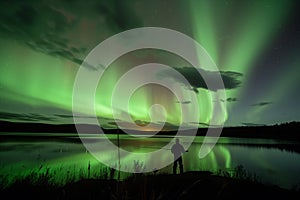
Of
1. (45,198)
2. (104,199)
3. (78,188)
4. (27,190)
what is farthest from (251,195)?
(27,190)

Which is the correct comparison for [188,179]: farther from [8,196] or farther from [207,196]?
[8,196]

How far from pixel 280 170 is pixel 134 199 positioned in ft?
92.6

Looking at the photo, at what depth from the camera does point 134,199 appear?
6.98 m

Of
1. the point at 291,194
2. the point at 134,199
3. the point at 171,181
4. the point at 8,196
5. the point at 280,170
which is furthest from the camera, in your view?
the point at 280,170

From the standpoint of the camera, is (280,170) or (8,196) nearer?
(8,196)

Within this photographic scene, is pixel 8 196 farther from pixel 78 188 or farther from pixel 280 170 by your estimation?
pixel 280 170

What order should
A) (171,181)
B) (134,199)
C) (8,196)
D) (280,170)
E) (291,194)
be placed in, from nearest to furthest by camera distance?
(134,199)
(8,196)
(291,194)
(171,181)
(280,170)

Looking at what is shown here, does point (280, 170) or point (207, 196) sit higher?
point (207, 196)

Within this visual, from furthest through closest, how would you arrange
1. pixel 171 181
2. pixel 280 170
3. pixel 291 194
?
pixel 280 170 → pixel 171 181 → pixel 291 194

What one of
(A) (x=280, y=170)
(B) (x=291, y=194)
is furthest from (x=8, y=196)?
(A) (x=280, y=170)

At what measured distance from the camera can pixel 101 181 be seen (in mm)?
9484

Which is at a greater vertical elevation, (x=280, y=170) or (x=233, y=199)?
(x=233, y=199)

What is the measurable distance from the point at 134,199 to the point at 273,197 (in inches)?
204

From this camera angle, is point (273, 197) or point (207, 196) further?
point (273, 197)
